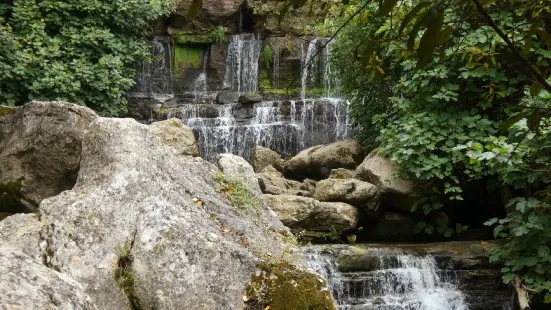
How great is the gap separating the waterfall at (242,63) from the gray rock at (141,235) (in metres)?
13.8

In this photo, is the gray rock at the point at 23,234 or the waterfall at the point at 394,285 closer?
the gray rock at the point at 23,234

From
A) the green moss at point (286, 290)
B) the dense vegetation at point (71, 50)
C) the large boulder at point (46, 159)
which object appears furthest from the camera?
the dense vegetation at point (71, 50)

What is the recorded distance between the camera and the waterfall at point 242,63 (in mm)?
18062

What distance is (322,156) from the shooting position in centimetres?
1184

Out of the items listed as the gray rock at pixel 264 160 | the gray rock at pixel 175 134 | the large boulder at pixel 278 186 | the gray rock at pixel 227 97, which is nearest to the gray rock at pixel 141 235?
the gray rock at pixel 175 134

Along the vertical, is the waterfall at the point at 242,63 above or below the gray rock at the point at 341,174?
above

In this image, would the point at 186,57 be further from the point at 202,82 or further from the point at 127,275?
the point at 127,275

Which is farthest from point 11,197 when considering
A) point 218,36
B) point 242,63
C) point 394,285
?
point 218,36

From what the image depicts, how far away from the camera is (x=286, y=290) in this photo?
3600 millimetres

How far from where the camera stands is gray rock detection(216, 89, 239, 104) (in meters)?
16.5

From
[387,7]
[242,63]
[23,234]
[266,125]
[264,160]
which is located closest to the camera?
[387,7]

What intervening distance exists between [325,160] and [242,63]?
7526mm

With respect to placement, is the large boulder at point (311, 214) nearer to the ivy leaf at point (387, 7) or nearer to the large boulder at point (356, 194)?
the large boulder at point (356, 194)

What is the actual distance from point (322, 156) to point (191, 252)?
8424 mm
